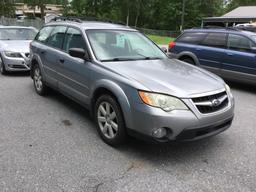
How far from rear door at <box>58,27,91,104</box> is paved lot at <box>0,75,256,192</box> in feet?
1.70

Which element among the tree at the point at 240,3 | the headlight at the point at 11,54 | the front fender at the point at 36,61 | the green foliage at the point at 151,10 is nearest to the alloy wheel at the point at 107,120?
the front fender at the point at 36,61

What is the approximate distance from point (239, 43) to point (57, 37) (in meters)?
4.82

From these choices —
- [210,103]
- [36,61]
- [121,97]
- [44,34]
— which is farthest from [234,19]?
[121,97]

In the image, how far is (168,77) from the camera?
418 cm

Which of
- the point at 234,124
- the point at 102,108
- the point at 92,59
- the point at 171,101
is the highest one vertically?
the point at 92,59

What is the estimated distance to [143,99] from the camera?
3748 millimetres

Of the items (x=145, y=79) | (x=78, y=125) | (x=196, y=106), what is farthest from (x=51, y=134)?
(x=196, y=106)

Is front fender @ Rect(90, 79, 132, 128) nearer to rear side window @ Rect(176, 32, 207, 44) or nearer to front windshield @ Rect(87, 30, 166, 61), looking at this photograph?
front windshield @ Rect(87, 30, 166, 61)

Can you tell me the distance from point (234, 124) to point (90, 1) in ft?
196

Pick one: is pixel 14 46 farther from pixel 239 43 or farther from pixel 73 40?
pixel 239 43

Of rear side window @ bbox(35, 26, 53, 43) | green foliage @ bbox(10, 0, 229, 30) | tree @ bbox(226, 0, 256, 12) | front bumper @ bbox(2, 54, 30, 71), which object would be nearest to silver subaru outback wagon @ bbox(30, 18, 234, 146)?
rear side window @ bbox(35, 26, 53, 43)

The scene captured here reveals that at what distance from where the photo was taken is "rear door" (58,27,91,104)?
191 inches

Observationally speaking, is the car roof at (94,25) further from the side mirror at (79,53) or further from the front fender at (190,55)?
the front fender at (190,55)

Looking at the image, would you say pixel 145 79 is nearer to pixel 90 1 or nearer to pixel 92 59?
pixel 92 59
